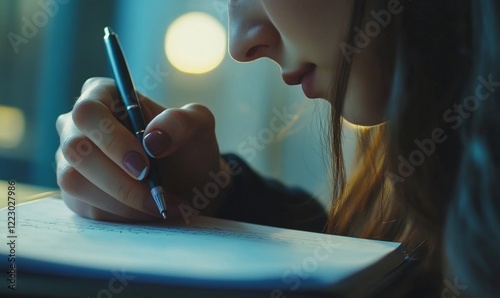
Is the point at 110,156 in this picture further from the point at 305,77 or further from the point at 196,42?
the point at 196,42

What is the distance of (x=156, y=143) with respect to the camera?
40cm

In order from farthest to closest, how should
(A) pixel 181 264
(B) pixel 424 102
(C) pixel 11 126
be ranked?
(C) pixel 11 126 < (B) pixel 424 102 < (A) pixel 181 264

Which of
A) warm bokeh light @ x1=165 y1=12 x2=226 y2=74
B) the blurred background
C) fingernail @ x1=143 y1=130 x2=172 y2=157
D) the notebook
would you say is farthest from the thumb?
warm bokeh light @ x1=165 y1=12 x2=226 y2=74

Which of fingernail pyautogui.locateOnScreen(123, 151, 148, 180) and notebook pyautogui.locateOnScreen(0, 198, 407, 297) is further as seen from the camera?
fingernail pyautogui.locateOnScreen(123, 151, 148, 180)

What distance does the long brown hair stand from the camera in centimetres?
35

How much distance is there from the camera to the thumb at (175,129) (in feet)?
1.29

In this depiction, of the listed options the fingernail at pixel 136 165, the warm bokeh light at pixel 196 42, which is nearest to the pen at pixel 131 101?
the fingernail at pixel 136 165

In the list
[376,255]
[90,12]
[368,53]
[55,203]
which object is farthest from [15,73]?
[376,255]

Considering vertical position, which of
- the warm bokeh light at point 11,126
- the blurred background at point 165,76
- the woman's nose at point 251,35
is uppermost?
the woman's nose at point 251,35

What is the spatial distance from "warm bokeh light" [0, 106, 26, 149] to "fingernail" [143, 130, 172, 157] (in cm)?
29

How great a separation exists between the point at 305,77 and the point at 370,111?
56mm

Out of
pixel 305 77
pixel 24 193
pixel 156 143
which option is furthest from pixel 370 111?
pixel 24 193

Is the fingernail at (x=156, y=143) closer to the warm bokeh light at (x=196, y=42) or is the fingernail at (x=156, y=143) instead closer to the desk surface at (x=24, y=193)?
the desk surface at (x=24, y=193)

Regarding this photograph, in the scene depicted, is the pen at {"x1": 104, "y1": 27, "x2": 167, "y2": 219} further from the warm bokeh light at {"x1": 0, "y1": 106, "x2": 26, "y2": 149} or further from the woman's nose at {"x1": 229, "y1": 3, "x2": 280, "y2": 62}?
the warm bokeh light at {"x1": 0, "y1": 106, "x2": 26, "y2": 149}
